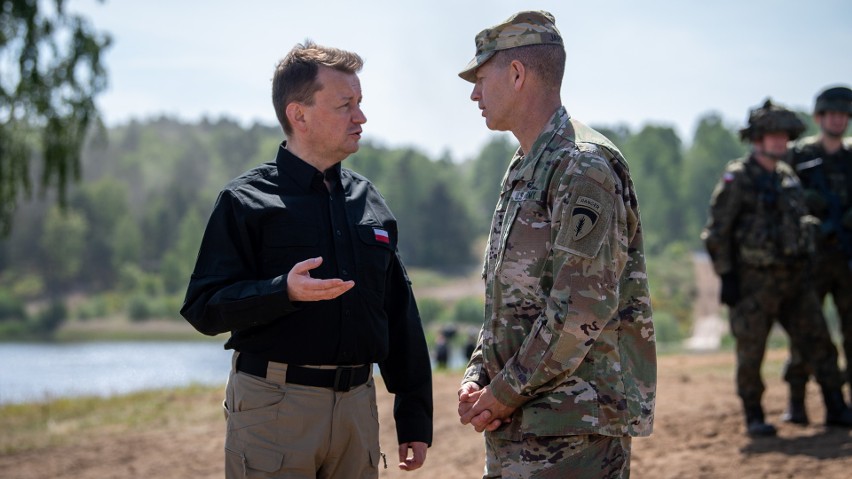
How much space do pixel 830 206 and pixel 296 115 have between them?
5613 millimetres

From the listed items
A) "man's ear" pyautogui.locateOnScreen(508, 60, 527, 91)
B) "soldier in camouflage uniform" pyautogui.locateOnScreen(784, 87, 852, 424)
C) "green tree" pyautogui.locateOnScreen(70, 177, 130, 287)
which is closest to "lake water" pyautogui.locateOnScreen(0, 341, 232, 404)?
"soldier in camouflage uniform" pyautogui.locateOnScreen(784, 87, 852, 424)

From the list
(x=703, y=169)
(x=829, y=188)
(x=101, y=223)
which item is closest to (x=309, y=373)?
(x=829, y=188)

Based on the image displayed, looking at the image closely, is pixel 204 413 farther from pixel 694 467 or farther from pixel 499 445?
pixel 499 445

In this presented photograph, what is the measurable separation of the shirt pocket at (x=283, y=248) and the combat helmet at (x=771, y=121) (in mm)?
4736

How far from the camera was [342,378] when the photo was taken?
12.0 feet

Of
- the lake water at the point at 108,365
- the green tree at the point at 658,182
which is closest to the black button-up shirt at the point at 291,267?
the lake water at the point at 108,365

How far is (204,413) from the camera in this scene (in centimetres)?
1095

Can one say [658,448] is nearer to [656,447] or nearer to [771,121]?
[656,447]

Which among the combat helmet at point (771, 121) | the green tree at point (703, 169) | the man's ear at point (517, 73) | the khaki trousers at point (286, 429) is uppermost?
the green tree at point (703, 169)

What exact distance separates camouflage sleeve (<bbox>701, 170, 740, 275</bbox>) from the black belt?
4416 millimetres

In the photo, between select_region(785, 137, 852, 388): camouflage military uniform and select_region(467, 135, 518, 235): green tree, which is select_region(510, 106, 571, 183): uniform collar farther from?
select_region(467, 135, 518, 235): green tree

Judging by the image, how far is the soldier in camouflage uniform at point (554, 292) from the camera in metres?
3.12

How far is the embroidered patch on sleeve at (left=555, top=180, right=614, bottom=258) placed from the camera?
3.11m

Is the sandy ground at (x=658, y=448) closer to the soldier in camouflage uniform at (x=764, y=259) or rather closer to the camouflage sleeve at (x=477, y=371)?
the soldier in camouflage uniform at (x=764, y=259)
